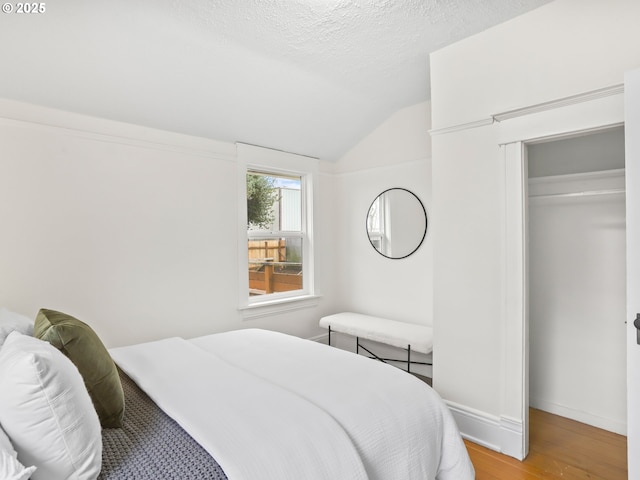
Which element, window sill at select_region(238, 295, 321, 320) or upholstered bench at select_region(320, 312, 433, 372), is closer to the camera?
upholstered bench at select_region(320, 312, 433, 372)

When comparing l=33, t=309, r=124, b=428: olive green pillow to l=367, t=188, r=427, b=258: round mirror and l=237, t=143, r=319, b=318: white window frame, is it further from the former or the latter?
l=367, t=188, r=427, b=258: round mirror

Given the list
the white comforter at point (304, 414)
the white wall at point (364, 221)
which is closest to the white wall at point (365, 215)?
the white wall at point (364, 221)

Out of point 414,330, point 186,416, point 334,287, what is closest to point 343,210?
point 334,287

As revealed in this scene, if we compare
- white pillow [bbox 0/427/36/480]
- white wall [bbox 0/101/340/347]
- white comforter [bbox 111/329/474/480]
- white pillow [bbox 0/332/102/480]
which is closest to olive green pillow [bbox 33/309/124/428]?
white comforter [bbox 111/329/474/480]

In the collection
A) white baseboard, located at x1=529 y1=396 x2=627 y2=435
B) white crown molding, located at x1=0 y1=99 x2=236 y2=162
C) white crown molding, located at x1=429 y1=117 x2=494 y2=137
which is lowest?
white baseboard, located at x1=529 y1=396 x2=627 y2=435

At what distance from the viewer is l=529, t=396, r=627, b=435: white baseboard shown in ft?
7.97

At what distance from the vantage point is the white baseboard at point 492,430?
7.18ft

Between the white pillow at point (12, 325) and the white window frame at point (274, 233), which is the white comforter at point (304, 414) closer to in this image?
the white pillow at point (12, 325)

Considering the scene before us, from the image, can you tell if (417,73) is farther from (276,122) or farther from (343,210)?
(343,210)

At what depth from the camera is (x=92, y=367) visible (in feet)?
4.50

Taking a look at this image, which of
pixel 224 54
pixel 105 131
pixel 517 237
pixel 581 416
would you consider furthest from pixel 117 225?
pixel 581 416

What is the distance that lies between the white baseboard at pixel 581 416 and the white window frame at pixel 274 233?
2.18 meters

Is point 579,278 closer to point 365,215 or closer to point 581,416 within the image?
point 581,416

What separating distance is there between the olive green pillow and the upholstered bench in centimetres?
217
